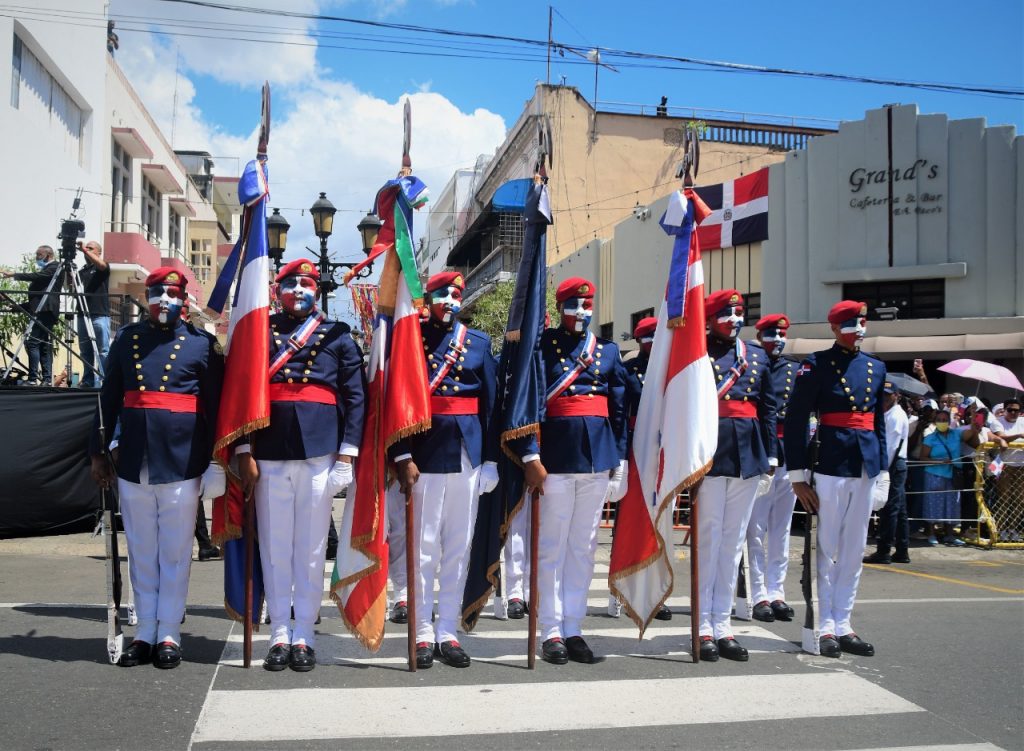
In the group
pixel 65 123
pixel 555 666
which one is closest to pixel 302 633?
pixel 555 666

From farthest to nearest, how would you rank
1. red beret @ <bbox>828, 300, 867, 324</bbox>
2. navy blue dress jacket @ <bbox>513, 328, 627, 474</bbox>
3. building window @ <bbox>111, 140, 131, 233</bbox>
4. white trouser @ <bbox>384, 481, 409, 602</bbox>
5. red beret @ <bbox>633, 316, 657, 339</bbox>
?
1. building window @ <bbox>111, 140, 131, 233</bbox>
2. red beret @ <bbox>633, 316, 657, 339</bbox>
3. white trouser @ <bbox>384, 481, 409, 602</bbox>
4. red beret @ <bbox>828, 300, 867, 324</bbox>
5. navy blue dress jacket @ <bbox>513, 328, 627, 474</bbox>

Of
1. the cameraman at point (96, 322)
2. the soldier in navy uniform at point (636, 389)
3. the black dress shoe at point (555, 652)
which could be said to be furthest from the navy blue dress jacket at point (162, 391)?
the cameraman at point (96, 322)

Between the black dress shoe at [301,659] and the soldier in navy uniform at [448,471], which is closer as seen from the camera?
the black dress shoe at [301,659]

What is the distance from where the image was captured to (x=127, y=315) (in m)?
13.2

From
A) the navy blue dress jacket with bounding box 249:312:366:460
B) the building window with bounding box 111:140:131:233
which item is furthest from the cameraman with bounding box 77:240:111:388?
the building window with bounding box 111:140:131:233

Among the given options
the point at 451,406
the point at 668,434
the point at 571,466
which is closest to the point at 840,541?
the point at 668,434

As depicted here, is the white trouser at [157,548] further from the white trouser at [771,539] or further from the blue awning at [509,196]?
the blue awning at [509,196]

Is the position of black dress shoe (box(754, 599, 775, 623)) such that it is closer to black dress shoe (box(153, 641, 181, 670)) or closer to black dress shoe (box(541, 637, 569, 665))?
black dress shoe (box(541, 637, 569, 665))

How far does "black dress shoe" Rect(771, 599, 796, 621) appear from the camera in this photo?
777 cm

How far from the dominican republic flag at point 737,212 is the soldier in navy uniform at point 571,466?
1747 cm

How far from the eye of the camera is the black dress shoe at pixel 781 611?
7.77 metres

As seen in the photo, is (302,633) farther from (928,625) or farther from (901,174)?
(901,174)

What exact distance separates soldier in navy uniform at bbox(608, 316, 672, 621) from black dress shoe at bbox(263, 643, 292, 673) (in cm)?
250

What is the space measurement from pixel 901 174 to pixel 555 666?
1831 centimetres
